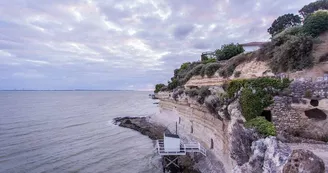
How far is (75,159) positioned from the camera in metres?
27.8

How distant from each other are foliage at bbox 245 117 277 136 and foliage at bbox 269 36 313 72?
6.61 m

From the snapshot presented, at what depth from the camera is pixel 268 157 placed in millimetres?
9734

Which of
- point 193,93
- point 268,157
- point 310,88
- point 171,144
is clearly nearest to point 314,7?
point 193,93

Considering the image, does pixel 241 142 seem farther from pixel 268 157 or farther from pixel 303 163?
pixel 303 163

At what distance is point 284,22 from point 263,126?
123ft

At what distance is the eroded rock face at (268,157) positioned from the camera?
8913mm

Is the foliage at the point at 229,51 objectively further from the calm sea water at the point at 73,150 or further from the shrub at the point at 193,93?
the calm sea water at the point at 73,150

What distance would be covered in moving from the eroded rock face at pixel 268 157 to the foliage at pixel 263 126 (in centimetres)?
128

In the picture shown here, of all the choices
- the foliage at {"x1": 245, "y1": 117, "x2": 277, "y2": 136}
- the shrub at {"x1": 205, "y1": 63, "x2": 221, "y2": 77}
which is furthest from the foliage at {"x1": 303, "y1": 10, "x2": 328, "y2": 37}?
the shrub at {"x1": 205, "y1": 63, "x2": 221, "y2": 77}

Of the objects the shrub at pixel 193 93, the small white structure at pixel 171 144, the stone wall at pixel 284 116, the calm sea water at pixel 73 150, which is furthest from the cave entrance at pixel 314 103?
the calm sea water at pixel 73 150

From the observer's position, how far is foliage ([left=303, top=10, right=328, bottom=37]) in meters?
18.3

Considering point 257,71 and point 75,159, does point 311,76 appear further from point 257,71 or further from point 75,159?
point 75,159

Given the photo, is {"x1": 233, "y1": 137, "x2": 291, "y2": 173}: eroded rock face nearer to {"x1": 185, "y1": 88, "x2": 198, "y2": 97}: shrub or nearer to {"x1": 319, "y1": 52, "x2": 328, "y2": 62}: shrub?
{"x1": 319, "y1": 52, "x2": 328, "y2": 62}: shrub

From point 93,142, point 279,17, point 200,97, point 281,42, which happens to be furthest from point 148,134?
point 279,17
